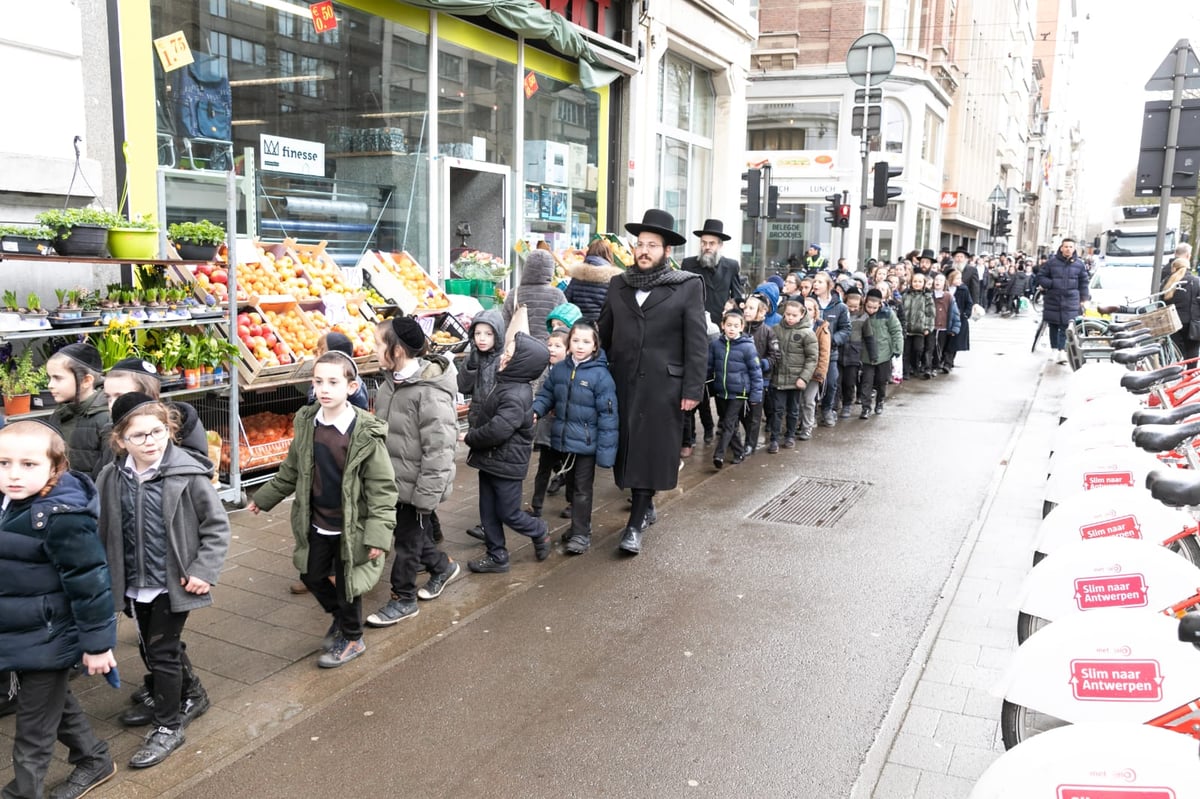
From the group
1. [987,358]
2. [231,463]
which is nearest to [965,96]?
[987,358]

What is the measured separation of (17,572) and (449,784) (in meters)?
1.77

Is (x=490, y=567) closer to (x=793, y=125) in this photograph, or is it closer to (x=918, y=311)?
(x=918, y=311)

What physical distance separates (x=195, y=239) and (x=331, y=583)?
3282 mm

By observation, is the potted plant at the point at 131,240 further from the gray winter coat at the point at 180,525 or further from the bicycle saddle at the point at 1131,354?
the bicycle saddle at the point at 1131,354

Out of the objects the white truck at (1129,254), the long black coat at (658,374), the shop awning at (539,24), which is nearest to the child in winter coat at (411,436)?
the long black coat at (658,374)

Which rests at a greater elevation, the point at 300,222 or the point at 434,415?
the point at 300,222

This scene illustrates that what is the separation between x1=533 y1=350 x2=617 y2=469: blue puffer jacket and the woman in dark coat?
42.1 feet

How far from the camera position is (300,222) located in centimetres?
959

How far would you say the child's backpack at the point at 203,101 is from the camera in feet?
26.5

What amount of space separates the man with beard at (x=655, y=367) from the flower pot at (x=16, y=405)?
12.4 feet

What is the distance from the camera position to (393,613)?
529cm

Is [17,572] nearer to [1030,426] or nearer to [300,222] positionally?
[300,222]

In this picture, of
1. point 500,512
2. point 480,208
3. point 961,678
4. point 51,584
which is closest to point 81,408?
point 51,584

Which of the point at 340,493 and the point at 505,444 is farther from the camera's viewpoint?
the point at 505,444
